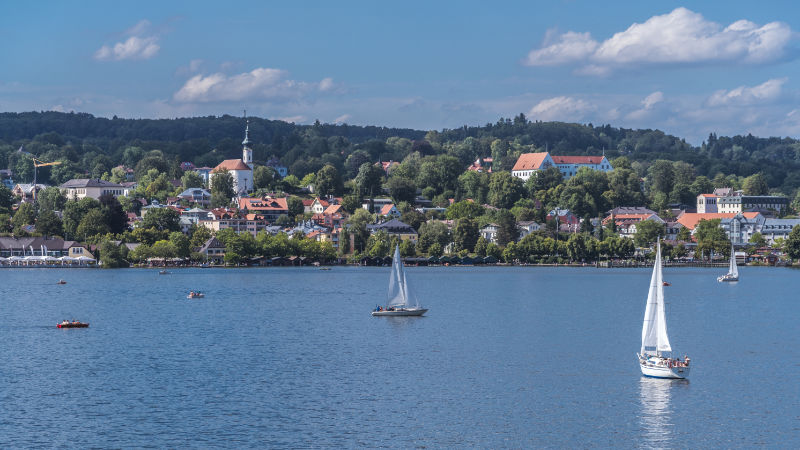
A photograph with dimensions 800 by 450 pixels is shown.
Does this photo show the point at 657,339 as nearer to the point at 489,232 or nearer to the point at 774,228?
the point at 489,232

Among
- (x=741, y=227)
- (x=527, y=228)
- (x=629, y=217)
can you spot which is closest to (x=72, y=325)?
(x=527, y=228)

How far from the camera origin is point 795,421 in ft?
124

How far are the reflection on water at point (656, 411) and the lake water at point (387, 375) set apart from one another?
0.12 meters

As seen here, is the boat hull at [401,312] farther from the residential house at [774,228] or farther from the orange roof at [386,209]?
the residential house at [774,228]

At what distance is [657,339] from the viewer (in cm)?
4588

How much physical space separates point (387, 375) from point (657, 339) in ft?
39.3

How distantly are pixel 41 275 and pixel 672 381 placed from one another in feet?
355

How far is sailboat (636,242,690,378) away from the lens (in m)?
45.1

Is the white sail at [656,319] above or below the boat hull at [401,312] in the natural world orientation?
above

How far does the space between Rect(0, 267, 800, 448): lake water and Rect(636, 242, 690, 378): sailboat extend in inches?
25.5

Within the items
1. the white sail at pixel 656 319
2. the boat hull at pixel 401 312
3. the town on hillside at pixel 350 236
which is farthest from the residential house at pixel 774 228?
the white sail at pixel 656 319

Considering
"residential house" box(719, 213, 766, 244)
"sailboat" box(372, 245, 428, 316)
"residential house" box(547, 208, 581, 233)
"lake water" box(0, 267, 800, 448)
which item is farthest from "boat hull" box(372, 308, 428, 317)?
"residential house" box(719, 213, 766, 244)

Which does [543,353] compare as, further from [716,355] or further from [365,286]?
[365,286]

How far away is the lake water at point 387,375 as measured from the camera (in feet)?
119
